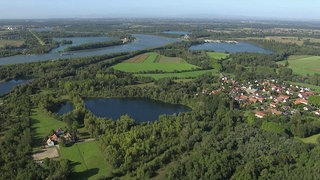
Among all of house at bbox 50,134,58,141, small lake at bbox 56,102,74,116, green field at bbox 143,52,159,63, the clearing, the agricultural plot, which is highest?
green field at bbox 143,52,159,63

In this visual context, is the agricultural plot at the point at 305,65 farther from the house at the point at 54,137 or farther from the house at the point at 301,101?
the house at the point at 54,137

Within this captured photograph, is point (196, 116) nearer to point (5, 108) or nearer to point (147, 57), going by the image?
point (5, 108)

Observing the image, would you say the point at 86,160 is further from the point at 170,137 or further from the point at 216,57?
the point at 216,57

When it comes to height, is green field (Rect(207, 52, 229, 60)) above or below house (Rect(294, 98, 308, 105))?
above

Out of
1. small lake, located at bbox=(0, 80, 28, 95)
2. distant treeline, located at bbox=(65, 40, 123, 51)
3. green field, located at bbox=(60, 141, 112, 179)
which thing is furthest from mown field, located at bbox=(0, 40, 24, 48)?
green field, located at bbox=(60, 141, 112, 179)

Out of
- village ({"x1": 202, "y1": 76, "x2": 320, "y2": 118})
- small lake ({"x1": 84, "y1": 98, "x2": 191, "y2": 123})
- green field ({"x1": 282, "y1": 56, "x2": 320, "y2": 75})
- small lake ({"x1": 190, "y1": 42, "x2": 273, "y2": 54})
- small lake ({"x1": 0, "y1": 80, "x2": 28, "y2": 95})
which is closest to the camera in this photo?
small lake ({"x1": 84, "y1": 98, "x2": 191, "y2": 123})

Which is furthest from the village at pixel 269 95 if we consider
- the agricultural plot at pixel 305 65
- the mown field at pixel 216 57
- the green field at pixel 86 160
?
the green field at pixel 86 160

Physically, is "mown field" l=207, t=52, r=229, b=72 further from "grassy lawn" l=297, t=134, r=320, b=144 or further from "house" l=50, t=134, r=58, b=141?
"house" l=50, t=134, r=58, b=141

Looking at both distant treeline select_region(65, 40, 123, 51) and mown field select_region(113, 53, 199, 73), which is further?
distant treeline select_region(65, 40, 123, 51)
